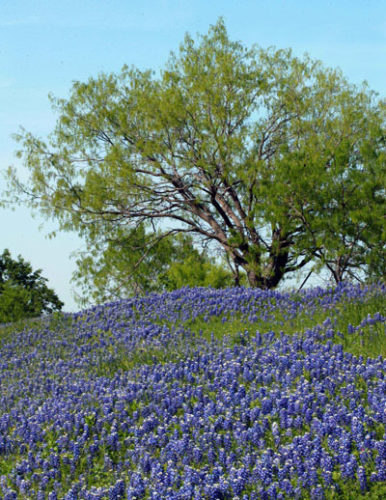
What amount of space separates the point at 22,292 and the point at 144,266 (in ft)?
17.2

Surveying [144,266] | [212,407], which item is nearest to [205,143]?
[144,266]

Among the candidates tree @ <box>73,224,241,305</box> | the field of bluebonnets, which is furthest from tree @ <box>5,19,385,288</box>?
the field of bluebonnets

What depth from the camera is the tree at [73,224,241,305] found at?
2561 centimetres

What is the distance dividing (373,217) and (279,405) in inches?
513

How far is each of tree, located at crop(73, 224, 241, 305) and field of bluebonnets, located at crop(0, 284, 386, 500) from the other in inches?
525

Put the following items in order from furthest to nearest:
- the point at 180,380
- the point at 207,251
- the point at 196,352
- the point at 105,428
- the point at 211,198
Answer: the point at 207,251 → the point at 211,198 → the point at 196,352 → the point at 180,380 → the point at 105,428

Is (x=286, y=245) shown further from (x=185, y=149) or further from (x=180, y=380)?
(x=180, y=380)

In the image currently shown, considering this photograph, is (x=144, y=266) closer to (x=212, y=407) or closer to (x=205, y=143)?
(x=205, y=143)

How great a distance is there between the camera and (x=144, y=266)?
27281 mm

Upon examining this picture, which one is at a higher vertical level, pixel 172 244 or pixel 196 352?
pixel 172 244

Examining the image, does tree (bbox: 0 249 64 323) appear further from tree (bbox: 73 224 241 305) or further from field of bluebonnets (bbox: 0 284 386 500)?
field of bluebonnets (bbox: 0 284 386 500)

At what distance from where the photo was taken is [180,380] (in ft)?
28.4

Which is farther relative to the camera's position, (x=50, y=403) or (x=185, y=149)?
(x=185, y=149)

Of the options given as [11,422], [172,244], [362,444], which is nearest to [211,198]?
[172,244]
